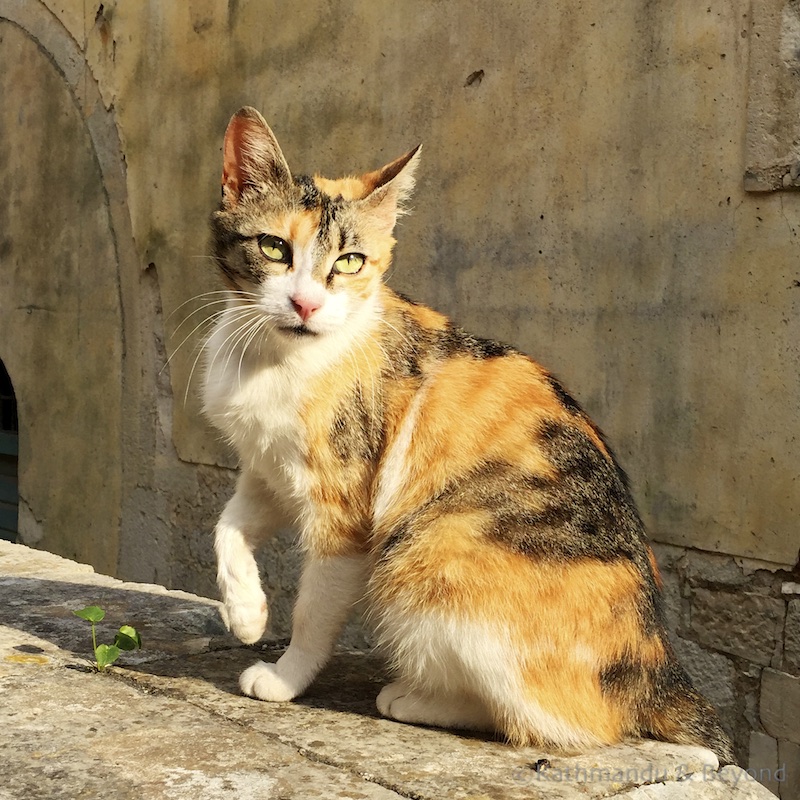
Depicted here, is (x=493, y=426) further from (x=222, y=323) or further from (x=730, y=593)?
(x=730, y=593)

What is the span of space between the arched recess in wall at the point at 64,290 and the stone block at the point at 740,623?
15.3ft

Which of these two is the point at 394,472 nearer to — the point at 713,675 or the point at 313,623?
the point at 313,623

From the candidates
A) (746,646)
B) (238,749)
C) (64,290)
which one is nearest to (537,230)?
(746,646)

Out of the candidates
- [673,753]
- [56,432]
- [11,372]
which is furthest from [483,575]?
[11,372]

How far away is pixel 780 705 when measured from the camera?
3584mm

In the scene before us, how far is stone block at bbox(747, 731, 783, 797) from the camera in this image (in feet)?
11.8

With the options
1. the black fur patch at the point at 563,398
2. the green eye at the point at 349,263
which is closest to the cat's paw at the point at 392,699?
the black fur patch at the point at 563,398

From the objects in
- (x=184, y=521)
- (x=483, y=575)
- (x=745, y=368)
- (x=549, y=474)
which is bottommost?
(x=184, y=521)

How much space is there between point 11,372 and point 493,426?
23.9 ft

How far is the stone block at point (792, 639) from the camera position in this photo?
3570 mm

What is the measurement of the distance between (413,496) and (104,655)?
993 mm

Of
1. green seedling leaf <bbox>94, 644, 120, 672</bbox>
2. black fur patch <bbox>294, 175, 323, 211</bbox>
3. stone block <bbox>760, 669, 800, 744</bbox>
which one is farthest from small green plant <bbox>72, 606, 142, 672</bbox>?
stone block <bbox>760, 669, 800, 744</bbox>

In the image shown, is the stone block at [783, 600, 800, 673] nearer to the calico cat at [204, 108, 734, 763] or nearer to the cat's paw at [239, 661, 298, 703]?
the calico cat at [204, 108, 734, 763]

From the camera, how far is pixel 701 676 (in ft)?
12.6
